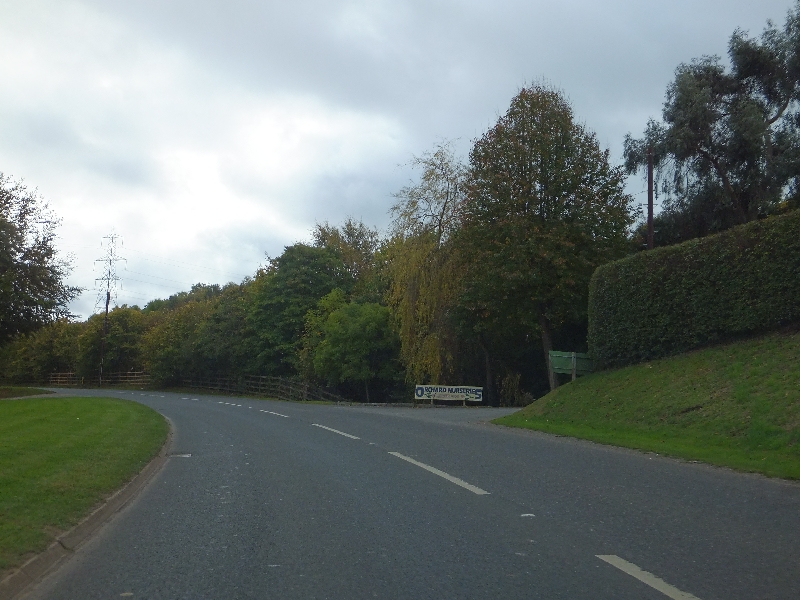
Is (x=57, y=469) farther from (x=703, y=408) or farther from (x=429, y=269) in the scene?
(x=429, y=269)

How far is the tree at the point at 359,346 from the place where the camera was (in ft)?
148

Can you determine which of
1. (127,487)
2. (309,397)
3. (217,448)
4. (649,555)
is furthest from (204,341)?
(649,555)

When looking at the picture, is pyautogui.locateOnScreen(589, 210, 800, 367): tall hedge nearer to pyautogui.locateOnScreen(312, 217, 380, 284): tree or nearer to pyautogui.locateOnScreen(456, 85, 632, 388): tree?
pyautogui.locateOnScreen(456, 85, 632, 388): tree

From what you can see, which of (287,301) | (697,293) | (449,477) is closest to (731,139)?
(697,293)

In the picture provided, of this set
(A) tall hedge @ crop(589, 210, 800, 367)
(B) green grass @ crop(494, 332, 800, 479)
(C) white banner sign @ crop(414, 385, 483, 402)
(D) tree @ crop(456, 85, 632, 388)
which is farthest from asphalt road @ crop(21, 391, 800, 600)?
(C) white banner sign @ crop(414, 385, 483, 402)

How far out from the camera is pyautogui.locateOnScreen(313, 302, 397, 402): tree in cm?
4506

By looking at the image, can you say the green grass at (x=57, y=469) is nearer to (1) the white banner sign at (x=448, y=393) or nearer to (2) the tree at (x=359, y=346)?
(1) the white banner sign at (x=448, y=393)

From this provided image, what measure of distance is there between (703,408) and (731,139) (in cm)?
2168

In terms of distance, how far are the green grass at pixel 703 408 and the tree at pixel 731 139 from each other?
15298mm

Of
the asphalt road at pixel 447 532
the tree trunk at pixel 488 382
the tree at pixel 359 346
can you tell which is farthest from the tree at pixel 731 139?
the asphalt road at pixel 447 532

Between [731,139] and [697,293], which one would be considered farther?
[731,139]

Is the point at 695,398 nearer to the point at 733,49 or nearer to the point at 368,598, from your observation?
the point at 368,598

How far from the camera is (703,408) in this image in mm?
17031

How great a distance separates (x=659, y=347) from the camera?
75.0ft
